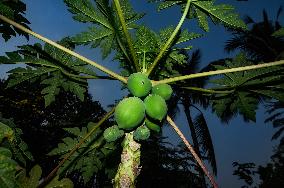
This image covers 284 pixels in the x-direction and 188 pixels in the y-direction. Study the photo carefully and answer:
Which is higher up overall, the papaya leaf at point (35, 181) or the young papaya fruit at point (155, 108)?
the young papaya fruit at point (155, 108)

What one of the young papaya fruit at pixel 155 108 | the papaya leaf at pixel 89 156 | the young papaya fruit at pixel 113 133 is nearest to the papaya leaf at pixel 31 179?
the papaya leaf at pixel 89 156

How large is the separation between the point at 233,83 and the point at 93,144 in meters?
1.50

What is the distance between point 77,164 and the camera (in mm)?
3340

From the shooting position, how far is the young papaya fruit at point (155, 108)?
2.11 meters

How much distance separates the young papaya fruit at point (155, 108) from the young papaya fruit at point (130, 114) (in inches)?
1.7

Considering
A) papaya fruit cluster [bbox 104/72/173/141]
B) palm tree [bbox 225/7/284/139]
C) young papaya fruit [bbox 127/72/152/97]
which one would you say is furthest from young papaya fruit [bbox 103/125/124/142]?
palm tree [bbox 225/7/284/139]

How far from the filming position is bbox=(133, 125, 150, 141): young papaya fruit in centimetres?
206

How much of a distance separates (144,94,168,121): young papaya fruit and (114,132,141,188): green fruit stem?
19 centimetres

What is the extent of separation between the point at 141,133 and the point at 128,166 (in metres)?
0.21

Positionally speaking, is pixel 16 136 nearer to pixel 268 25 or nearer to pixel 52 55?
pixel 52 55

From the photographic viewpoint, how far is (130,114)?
205cm

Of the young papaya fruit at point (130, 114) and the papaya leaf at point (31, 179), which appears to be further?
the papaya leaf at point (31, 179)

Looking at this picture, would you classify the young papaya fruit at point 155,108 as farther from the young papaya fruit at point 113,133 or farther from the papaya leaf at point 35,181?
the papaya leaf at point 35,181

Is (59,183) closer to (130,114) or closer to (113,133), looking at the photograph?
(113,133)
